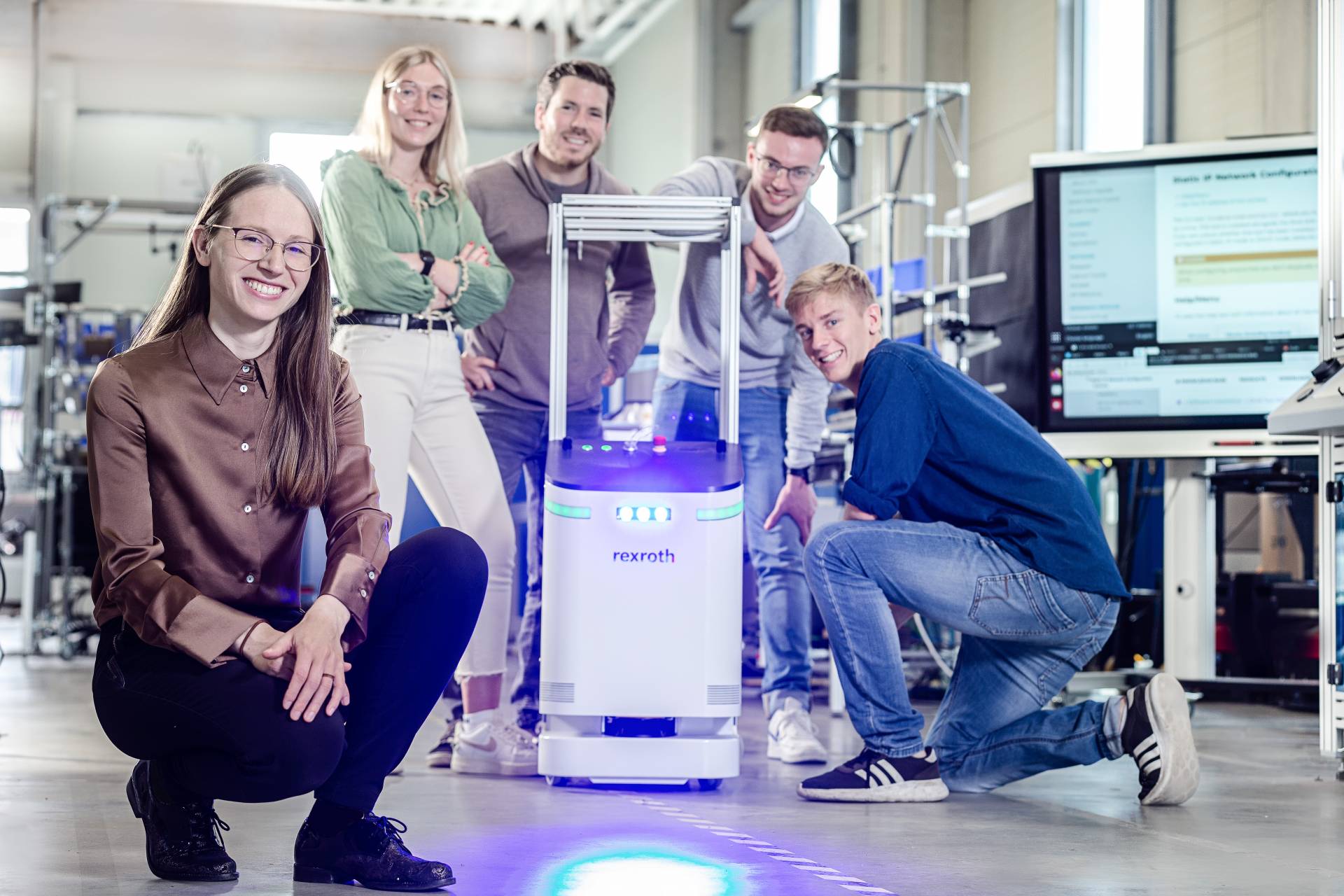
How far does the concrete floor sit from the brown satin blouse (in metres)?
0.35

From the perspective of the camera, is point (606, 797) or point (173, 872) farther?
point (606, 797)

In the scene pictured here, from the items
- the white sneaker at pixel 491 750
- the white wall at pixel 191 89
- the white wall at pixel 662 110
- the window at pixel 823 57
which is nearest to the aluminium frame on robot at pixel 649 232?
the white sneaker at pixel 491 750

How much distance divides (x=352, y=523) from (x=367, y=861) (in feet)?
1.34

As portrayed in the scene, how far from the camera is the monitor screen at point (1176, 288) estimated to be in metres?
4.32

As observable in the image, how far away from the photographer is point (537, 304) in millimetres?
3152

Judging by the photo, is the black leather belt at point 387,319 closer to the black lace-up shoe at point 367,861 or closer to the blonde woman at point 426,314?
the blonde woman at point 426,314

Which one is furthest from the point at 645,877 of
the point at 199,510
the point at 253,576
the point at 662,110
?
the point at 662,110

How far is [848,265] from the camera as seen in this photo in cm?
285

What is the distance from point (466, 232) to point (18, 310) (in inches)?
294

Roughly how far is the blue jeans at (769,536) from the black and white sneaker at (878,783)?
60 centimetres

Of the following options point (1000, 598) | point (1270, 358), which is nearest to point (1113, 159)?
point (1270, 358)

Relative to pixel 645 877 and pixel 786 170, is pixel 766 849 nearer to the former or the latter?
pixel 645 877

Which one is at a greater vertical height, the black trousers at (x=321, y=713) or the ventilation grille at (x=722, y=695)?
the black trousers at (x=321, y=713)

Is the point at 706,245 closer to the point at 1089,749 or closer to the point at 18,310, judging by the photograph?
the point at 1089,749
